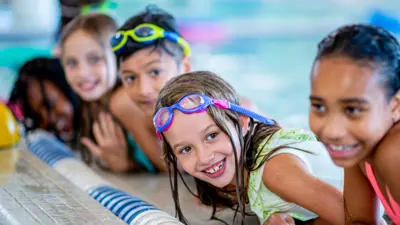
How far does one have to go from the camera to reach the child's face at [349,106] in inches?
78.6

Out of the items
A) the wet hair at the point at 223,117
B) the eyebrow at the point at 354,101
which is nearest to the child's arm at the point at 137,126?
the wet hair at the point at 223,117

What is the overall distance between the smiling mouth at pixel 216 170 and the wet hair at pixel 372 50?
762mm

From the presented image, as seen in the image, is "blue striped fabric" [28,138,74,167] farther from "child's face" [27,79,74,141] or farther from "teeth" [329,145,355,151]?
"teeth" [329,145,355,151]

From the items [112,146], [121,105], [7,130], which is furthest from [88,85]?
[7,130]

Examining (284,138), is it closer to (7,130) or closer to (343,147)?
(343,147)

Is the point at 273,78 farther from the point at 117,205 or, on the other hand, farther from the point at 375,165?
the point at 375,165

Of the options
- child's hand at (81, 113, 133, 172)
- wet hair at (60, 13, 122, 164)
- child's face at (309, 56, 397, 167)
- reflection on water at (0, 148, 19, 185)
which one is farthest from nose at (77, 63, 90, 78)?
child's face at (309, 56, 397, 167)

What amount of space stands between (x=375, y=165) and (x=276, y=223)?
66 cm

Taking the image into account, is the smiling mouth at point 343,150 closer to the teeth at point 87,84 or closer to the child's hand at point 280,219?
the child's hand at point 280,219

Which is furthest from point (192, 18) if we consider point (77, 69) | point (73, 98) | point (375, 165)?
point (375, 165)

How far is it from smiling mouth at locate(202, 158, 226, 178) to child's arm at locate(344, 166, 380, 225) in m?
0.52

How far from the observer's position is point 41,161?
3939 mm

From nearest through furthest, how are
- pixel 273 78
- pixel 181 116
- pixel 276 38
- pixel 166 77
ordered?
1. pixel 181 116
2. pixel 166 77
3. pixel 273 78
4. pixel 276 38

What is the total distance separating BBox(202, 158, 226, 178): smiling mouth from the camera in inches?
105
